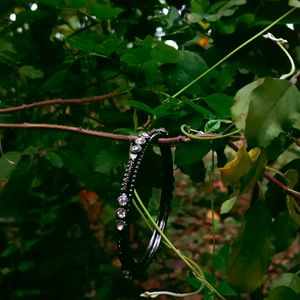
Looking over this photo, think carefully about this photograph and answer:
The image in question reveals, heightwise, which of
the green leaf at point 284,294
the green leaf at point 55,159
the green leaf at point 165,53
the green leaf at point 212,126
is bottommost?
the green leaf at point 55,159

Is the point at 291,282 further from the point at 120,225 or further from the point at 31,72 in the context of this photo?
the point at 31,72

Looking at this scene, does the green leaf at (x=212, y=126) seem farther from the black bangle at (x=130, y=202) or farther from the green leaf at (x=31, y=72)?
the green leaf at (x=31, y=72)

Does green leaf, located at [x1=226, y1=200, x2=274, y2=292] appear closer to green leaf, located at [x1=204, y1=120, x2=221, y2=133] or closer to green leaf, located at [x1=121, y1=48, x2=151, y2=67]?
green leaf, located at [x1=204, y1=120, x2=221, y2=133]

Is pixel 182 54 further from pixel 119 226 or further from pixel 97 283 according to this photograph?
pixel 97 283

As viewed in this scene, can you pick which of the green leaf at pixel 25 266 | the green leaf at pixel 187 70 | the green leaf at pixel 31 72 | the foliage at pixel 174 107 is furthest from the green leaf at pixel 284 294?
the green leaf at pixel 25 266

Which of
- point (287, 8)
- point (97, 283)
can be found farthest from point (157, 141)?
point (97, 283)

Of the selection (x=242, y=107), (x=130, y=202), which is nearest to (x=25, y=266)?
(x=130, y=202)
